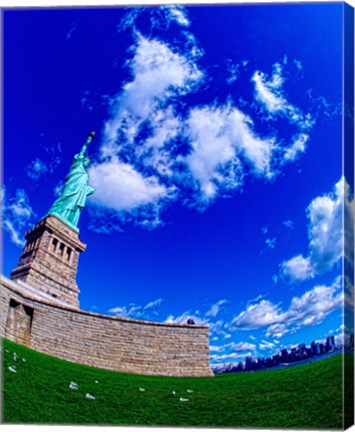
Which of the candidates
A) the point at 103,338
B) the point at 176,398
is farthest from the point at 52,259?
the point at 176,398

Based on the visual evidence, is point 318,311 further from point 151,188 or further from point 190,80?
point 190,80

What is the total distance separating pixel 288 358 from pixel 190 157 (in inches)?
241

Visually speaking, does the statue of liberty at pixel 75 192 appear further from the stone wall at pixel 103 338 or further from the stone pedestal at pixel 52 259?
the stone wall at pixel 103 338

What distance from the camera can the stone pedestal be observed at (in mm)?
17812

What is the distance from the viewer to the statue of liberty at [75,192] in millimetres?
17641

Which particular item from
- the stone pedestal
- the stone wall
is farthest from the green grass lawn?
the stone pedestal

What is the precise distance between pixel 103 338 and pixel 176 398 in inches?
109

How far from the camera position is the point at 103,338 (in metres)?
16.2

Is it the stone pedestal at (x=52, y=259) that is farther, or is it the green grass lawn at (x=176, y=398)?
the stone pedestal at (x=52, y=259)

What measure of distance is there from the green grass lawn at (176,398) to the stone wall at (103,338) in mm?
539

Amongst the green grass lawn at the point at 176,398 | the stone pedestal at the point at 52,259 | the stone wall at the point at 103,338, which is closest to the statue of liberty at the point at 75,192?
the stone pedestal at the point at 52,259

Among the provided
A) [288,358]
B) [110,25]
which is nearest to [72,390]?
[288,358]

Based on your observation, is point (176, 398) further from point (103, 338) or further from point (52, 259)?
point (52, 259)

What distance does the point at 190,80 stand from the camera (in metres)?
16.5
